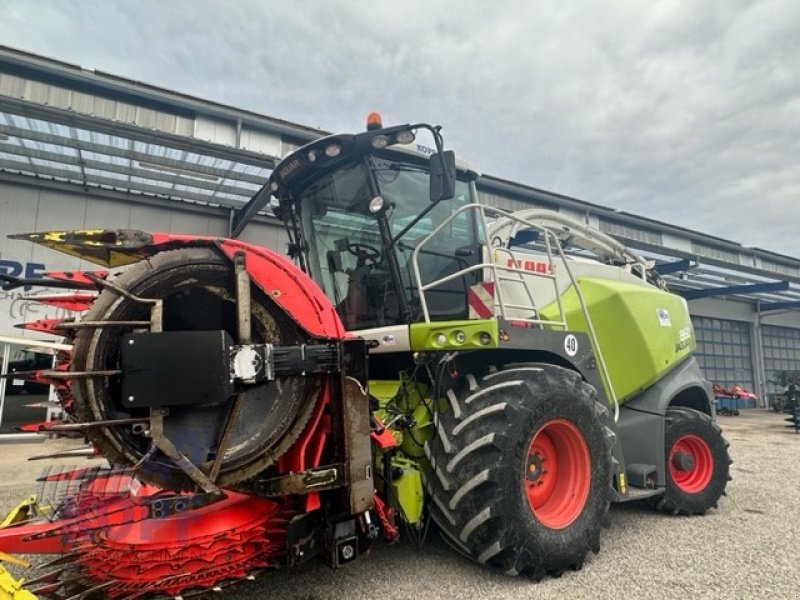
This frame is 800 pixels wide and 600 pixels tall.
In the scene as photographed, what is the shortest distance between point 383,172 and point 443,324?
1.21 meters

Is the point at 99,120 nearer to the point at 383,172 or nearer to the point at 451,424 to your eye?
the point at 383,172

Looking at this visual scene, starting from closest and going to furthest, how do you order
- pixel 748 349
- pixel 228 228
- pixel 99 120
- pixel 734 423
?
pixel 99 120
pixel 228 228
pixel 734 423
pixel 748 349

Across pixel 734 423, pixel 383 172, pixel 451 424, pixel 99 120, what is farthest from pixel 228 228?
pixel 734 423

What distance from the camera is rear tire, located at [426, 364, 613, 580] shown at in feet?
9.59

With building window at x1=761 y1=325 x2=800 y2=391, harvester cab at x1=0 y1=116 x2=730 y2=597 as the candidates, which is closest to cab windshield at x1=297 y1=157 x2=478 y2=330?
harvester cab at x1=0 y1=116 x2=730 y2=597

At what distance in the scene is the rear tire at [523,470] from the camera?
Answer: 292 centimetres

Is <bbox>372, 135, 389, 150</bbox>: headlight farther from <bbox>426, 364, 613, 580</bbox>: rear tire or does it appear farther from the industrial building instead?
the industrial building

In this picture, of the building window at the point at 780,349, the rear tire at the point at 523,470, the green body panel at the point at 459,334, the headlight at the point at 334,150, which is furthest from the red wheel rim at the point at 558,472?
the building window at the point at 780,349

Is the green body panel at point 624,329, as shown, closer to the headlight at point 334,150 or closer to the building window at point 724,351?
the headlight at point 334,150

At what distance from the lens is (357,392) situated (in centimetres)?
257

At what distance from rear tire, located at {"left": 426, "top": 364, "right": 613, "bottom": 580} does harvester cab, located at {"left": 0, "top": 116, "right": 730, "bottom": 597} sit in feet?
0.04

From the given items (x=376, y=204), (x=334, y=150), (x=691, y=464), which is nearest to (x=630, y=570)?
(x=691, y=464)

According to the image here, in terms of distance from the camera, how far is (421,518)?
3.09m

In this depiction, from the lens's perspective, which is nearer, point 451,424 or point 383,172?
point 451,424
